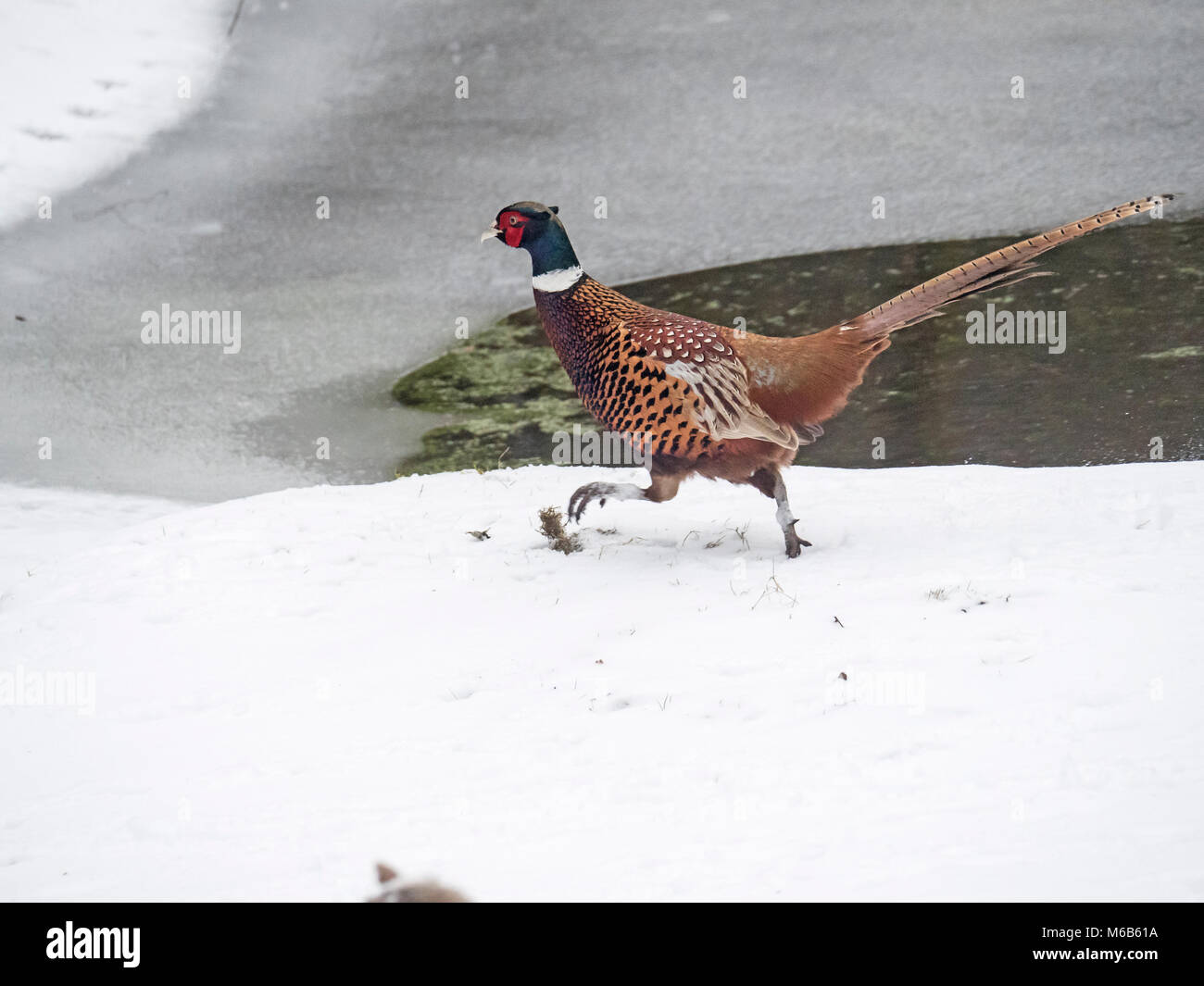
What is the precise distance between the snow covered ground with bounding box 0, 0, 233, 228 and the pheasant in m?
7.87

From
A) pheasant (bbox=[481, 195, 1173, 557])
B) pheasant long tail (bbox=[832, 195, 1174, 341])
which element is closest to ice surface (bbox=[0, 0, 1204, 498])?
pheasant (bbox=[481, 195, 1173, 557])

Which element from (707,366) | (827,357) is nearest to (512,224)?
(707,366)

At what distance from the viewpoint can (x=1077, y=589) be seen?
4.52 meters

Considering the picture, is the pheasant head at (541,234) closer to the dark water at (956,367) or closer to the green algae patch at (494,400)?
the green algae patch at (494,400)

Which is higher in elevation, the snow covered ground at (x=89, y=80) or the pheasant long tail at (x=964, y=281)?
the snow covered ground at (x=89, y=80)

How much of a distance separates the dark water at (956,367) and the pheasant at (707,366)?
1879mm

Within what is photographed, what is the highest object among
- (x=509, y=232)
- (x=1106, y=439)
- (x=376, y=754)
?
(x=509, y=232)

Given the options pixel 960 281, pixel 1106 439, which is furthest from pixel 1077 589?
pixel 1106 439

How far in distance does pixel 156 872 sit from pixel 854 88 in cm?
1089

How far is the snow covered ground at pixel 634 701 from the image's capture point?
326cm

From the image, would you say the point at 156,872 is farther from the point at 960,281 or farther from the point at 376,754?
the point at 960,281

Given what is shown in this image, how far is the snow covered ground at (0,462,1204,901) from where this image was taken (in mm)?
3264

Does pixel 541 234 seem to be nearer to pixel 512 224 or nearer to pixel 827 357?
pixel 512 224

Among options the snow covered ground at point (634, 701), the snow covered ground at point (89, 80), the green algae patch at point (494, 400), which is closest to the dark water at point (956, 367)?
the green algae patch at point (494, 400)
